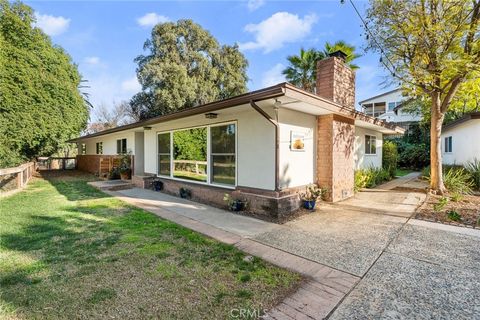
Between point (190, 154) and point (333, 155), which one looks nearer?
point (333, 155)

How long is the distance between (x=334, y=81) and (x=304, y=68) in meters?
9.82

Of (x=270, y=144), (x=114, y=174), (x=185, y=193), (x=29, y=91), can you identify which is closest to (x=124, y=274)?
(x=270, y=144)

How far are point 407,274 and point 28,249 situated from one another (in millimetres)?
5809

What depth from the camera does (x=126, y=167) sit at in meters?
12.5

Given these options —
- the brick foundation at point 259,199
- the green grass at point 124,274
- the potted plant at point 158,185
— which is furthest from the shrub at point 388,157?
the green grass at point 124,274

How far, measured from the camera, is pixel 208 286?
115 inches

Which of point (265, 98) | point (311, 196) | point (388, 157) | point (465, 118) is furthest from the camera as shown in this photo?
point (388, 157)

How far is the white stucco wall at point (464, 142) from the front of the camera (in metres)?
11.9

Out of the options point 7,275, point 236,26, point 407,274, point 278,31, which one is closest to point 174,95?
point 236,26

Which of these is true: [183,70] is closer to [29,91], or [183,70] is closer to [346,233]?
[29,91]

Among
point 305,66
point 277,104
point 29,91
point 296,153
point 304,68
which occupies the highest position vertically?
point 305,66

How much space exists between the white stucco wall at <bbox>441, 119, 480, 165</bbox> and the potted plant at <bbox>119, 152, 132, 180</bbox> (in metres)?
17.5

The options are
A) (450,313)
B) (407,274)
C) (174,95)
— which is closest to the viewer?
(450,313)

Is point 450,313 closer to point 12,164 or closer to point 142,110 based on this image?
point 12,164
